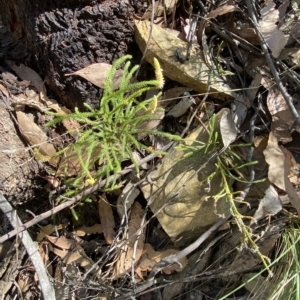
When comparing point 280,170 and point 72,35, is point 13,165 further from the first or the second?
point 280,170

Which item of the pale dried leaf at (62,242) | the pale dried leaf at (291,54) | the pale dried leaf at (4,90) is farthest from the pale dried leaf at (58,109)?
the pale dried leaf at (291,54)

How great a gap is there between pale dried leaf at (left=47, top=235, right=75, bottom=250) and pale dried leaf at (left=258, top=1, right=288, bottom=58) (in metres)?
1.20

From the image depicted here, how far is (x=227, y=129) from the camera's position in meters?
1.73

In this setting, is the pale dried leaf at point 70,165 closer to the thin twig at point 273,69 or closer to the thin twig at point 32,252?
the thin twig at point 32,252

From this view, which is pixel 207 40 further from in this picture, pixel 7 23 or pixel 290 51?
pixel 7 23

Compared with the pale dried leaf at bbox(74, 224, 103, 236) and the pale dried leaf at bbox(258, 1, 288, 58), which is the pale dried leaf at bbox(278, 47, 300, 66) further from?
the pale dried leaf at bbox(74, 224, 103, 236)

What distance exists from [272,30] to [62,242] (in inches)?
51.3

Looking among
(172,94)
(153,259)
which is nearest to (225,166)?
(172,94)

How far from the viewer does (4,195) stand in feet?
5.65

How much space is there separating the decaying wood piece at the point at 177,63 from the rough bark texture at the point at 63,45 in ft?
0.23

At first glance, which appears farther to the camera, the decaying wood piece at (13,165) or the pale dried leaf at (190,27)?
the pale dried leaf at (190,27)

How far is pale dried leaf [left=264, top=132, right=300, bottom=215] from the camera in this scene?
1653 mm

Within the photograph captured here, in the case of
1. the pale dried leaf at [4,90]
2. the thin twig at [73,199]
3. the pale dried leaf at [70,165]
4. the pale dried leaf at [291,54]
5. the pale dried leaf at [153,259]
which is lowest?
the pale dried leaf at [153,259]

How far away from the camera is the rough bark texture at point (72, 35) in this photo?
67.7 inches
